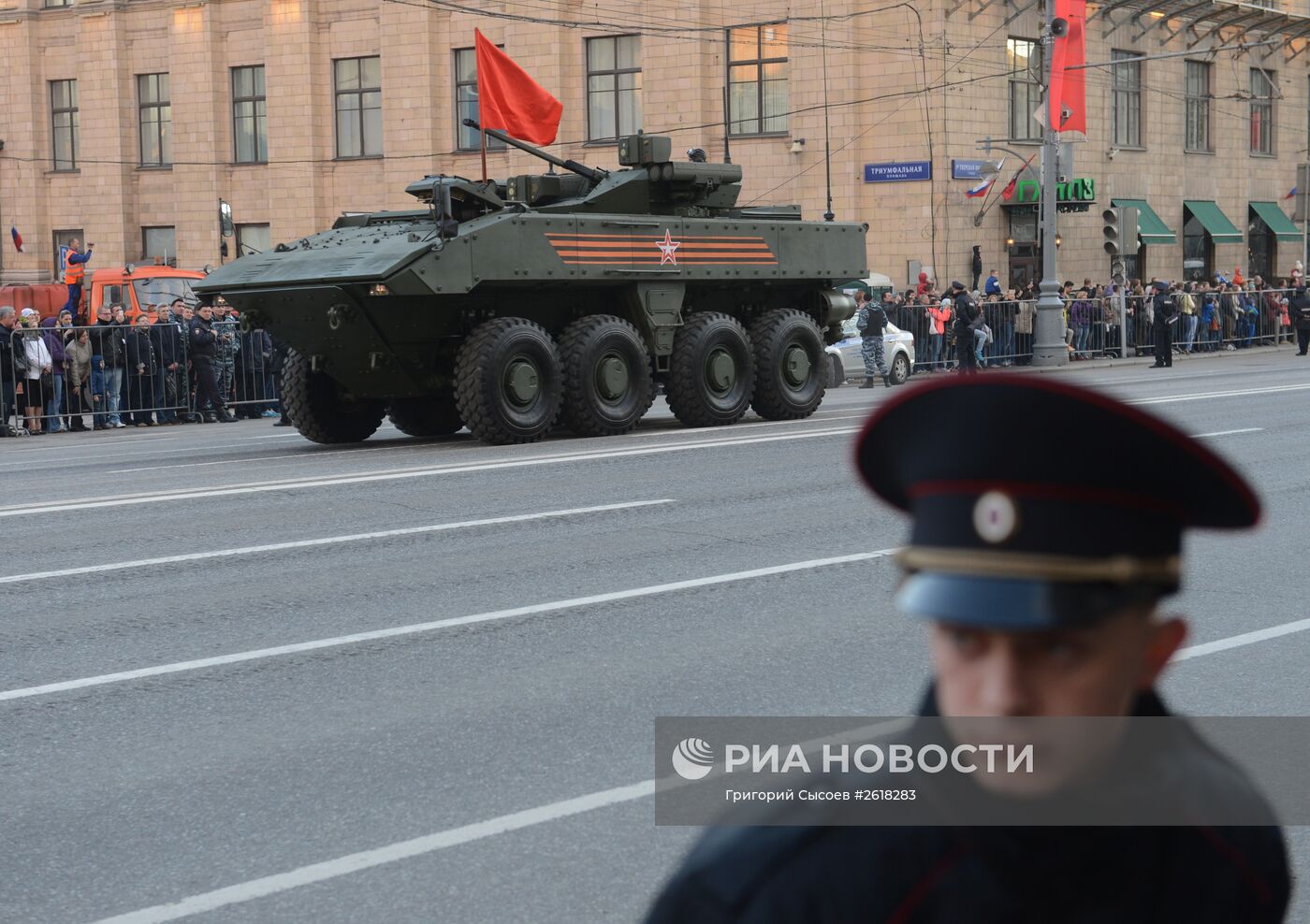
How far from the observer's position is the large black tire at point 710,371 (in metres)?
18.9

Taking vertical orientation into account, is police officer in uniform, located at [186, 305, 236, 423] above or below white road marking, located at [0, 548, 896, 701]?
above

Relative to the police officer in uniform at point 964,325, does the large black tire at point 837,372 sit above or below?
below

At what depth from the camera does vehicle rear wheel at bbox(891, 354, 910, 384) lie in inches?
1144

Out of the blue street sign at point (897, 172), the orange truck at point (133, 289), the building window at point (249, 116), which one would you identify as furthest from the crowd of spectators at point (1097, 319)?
the building window at point (249, 116)

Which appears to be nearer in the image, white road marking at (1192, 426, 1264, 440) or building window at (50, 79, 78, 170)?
white road marking at (1192, 426, 1264, 440)

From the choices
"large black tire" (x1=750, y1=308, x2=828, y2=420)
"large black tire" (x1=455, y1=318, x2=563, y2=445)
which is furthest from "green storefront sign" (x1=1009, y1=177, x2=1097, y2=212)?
"large black tire" (x1=455, y1=318, x2=563, y2=445)

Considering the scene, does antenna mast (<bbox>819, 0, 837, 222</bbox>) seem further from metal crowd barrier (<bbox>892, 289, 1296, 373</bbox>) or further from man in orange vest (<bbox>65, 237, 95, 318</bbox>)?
man in orange vest (<bbox>65, 237, 95, 318</bbox>)

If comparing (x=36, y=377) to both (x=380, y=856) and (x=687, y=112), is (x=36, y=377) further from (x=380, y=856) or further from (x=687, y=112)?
(x=687, y=112)

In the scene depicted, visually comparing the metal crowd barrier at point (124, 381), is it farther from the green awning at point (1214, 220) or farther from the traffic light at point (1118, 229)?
the green awning at point (1214, 220)

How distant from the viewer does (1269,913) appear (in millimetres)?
1509

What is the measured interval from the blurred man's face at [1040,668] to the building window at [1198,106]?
46725 millimetres

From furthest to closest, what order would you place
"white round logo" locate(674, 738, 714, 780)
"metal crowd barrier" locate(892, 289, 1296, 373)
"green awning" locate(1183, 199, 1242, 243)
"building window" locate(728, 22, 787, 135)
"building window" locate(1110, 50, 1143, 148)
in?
"green awning" locate(1183, 199, 1242, 243), "building window" locate(1110, 50, 1143, 148), "building window" locate(728, 22, 787, 135), "metal crowd barrier" locate(892, 289, 1296, 373), "white round logo" locate(674, 738, 714, 780)

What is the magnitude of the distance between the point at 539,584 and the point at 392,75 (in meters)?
36.6

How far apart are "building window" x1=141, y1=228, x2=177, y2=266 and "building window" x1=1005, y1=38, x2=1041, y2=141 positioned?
21320 mm
